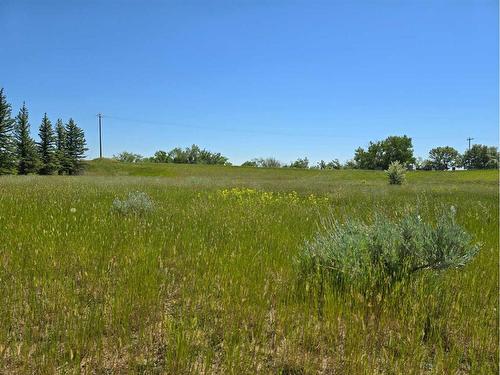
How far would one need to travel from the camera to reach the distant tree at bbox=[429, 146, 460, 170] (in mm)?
153500

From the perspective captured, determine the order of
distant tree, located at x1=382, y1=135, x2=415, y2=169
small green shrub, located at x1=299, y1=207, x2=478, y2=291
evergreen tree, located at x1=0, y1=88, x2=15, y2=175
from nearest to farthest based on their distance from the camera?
small green shrub, located at x1=299, y1=207, x2=478, y2=291 → evergreen tree, located at x1=0, y1=88, x2=15, y2=175 → distant tree, located at x1=382, y1=135, x2=415, y2=169

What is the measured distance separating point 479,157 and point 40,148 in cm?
15923

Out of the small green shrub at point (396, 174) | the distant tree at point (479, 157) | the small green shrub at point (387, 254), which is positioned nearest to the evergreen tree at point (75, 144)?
the small green shrub at point (396, 174)

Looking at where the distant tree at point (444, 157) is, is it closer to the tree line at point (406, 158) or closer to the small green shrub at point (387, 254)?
the tree line at point (406, 158)

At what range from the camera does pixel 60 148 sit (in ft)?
236

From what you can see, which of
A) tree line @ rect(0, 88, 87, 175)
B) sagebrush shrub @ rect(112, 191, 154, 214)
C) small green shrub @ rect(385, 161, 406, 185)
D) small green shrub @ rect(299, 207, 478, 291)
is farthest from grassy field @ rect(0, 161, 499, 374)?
tree line @ rect(0, 88, 87, 175)

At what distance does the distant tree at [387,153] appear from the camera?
121750 millimetres

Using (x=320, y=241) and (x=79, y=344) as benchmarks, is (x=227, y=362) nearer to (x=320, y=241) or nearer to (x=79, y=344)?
(x=79, y=344)

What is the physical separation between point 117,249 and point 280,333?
8.41 ft

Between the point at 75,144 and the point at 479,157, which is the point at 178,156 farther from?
the point at 479,157

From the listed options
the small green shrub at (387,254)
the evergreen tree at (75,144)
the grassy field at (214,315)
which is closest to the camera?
the grassy field at (214,315)

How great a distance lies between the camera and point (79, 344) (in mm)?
2176

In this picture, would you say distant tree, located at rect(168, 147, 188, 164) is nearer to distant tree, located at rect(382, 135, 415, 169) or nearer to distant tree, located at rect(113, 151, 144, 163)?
distant tree, located at rect(113, 151, 144, 163)

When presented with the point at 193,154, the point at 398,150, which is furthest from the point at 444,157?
the point at 193,154
